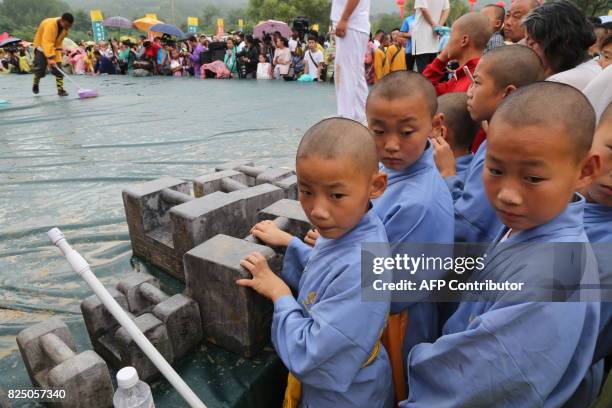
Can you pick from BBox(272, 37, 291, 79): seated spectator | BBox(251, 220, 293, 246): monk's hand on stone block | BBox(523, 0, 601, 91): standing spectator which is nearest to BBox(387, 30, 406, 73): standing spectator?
BBox(272, 37, 291, 79): seated spectator

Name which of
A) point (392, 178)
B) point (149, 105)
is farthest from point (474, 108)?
point (149, 105)

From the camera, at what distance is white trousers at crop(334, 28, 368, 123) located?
13.5 feet

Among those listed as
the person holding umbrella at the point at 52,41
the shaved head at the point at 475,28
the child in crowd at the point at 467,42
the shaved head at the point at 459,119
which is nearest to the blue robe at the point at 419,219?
the shaved head at the point at 459,119

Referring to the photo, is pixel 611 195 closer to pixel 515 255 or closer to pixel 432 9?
pixel 515 255

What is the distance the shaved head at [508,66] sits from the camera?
2.01 metres

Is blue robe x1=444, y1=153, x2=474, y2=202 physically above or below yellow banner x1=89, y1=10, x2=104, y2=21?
below

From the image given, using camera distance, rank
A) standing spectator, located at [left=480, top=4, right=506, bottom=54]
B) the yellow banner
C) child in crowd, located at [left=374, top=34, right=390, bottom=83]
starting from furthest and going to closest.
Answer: the yellow banner < child in crowd, located at [left=374, top=34, right=390, bottom=83] < standing spectator, located at [left=480, top=4, right=506, bottom=54]

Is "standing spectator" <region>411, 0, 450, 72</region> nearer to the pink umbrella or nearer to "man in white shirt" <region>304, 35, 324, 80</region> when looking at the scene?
"man in white shirt" <region>304, 35, 324, 80</region>

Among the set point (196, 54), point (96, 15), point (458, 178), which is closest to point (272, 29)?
point (196, 54)

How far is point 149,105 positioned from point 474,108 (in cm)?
679

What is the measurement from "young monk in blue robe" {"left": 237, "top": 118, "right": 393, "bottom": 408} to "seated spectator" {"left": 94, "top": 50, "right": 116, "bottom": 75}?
1885 cm

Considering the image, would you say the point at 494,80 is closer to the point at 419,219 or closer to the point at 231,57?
the point at 419,219

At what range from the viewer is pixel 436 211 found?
1.50 m

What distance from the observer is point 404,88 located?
5.28ft
